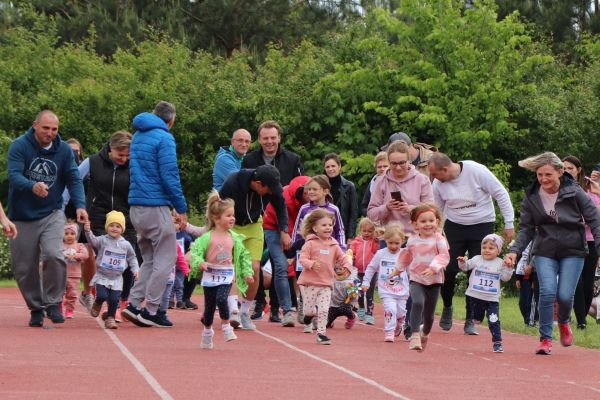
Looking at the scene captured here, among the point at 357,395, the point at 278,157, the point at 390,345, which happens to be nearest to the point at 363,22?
the point at 278,157

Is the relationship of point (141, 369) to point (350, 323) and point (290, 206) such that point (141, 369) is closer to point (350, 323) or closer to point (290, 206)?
point (350, 323)

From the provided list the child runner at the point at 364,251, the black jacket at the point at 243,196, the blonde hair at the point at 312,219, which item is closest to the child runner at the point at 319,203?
the black jacket at the point at 243,196

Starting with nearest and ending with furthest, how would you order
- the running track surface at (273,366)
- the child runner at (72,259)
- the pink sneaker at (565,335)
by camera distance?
the running track surface at (273,366), the pink sneaker at (565,335), the child runner at (72,259)

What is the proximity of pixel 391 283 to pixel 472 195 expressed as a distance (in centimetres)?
151

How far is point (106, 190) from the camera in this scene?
51.1 ft

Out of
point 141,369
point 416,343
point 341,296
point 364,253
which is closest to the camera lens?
point 141,369

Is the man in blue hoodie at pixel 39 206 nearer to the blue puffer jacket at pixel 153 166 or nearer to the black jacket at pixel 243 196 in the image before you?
the blue puffer jacket at pixel 153 166

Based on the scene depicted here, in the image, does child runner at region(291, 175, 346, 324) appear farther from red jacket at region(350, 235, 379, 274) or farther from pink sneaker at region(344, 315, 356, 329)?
red jacket at region(350, 235, 379, 274)

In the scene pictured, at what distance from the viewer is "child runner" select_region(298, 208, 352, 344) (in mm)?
13281

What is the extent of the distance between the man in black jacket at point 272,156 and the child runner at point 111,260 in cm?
167

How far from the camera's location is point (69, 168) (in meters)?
14.4

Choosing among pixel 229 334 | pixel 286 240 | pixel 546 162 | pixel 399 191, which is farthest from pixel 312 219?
pixel 546 162

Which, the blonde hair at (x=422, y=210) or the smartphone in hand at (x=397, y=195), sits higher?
the smartphone in hand at (x=397, y=195)

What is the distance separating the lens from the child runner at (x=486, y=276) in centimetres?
1316
